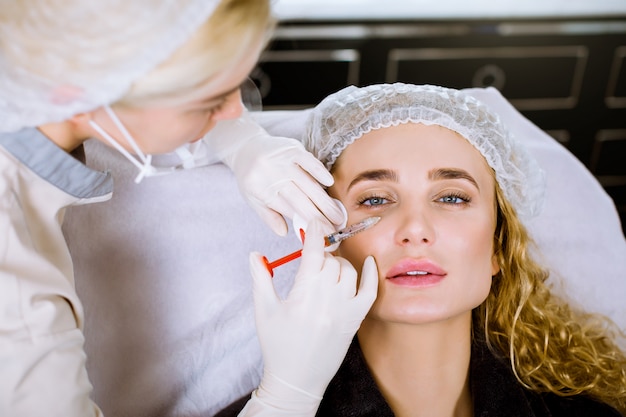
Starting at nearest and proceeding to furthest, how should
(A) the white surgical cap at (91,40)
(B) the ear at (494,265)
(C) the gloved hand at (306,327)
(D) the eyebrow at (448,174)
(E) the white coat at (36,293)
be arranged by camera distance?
(A) the white surgical cap at (91,40)
(E) the white coat at (36,293)
(C) the gloved hand at (306,327)
(D) the eyebrow at (448,174)
(B) the ear at (494,265)

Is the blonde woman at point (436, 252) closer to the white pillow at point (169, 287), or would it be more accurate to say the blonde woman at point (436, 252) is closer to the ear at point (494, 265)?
the ear at point (494, 265)

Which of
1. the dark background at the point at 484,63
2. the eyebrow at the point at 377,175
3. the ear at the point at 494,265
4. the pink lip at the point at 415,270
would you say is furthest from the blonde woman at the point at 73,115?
the dark background at the point at 484,63

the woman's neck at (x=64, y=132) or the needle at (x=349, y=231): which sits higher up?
the woman's neck at (x=64, y=132)

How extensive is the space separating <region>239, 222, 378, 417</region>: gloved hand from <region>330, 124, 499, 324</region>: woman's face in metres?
0.08

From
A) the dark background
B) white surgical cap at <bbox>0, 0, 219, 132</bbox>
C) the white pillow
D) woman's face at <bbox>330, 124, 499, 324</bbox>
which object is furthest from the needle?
the dark background

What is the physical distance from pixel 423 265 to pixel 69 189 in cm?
61

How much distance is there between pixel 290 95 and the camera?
287 cm

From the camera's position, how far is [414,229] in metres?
1.18

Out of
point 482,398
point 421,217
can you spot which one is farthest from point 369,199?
point 482,398

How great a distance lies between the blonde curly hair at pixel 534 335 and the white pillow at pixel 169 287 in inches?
8.9

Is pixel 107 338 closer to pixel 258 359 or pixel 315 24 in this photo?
pixel 258 359

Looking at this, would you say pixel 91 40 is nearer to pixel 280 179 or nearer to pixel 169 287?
pixel 280 179

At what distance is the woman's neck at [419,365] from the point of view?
127 cm

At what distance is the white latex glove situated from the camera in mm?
1256
